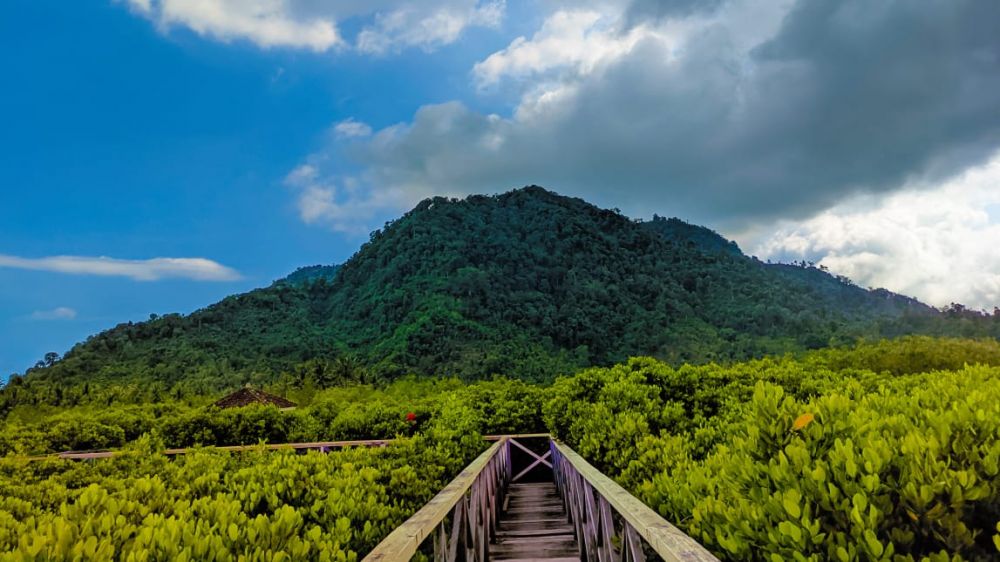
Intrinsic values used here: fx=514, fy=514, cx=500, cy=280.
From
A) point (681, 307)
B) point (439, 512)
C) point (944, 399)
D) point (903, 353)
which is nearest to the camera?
point (944, 399)

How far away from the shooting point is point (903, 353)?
2095 cm

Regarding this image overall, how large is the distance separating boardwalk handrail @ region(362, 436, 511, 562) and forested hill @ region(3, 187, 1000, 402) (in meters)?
39.1

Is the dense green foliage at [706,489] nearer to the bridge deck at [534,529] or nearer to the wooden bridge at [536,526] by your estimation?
the wooden bridge at [536,526]

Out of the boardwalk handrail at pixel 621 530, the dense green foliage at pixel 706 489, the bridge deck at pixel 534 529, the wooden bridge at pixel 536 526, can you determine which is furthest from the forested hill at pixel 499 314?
the boardwalk handrail at pixel 621 530

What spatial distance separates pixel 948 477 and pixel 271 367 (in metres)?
62.2

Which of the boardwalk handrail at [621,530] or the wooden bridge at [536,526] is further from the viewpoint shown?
the wooden bridge at [536,526]

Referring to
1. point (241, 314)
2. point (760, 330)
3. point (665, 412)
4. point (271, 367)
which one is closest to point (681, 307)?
point (760, 330)

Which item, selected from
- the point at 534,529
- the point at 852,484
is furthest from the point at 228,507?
the point at 534,529

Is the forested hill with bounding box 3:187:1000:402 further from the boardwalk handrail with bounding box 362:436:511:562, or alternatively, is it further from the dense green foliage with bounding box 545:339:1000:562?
the dense green foliage with bounding box 545:339:1000:562

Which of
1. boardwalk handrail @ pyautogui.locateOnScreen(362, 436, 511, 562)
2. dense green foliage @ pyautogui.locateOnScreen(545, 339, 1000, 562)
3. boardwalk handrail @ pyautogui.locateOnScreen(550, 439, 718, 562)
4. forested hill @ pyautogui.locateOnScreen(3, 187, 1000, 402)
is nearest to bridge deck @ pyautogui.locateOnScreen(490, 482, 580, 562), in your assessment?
boardwalk handrail @ pyautogui.locateOnScreen(362, 436, 511, 562)

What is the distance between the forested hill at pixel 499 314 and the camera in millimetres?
54469

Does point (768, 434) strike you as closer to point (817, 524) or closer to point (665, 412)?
point (817, 524)

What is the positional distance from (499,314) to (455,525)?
220ft

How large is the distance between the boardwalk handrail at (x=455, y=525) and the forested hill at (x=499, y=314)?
128 ft
